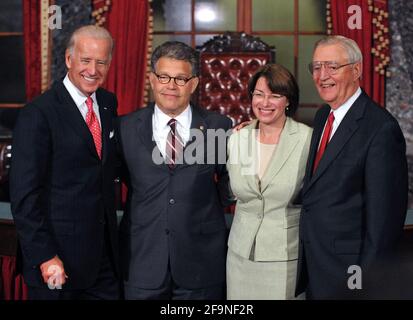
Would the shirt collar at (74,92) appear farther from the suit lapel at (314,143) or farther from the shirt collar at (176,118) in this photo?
the suit lapel at (314,143)

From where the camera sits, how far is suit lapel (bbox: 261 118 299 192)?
2.33 metres

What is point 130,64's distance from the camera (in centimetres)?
590

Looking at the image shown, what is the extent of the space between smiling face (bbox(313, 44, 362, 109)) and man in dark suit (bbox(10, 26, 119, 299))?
813mm

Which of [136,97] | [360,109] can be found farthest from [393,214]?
[136,97]

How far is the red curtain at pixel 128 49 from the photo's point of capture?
232 inches

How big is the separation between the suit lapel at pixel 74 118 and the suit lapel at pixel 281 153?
65cm

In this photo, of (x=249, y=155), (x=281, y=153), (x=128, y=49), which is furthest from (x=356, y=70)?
(x=128, y=49)

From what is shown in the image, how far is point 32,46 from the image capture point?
19.6 ft

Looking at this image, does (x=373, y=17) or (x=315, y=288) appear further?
(x=373, y=17)

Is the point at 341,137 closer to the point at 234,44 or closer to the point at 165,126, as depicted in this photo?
the point at 165,126

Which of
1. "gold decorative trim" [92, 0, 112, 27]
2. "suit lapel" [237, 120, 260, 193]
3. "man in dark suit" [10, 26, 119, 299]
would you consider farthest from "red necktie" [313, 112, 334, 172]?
"gold decorative trim" [92, 0, 112, 27]

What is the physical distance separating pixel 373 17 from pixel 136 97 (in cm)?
236
